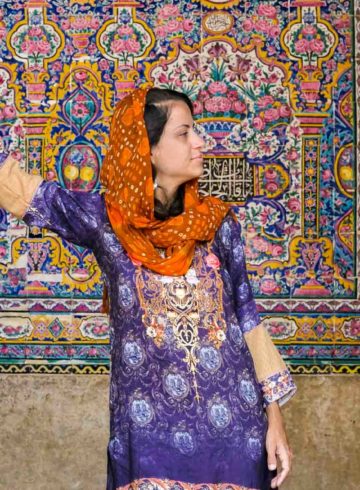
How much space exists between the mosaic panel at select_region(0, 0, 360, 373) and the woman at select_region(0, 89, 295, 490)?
1678mm

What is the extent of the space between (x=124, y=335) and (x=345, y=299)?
79.4 inches

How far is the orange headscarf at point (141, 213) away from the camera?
224 centimetres

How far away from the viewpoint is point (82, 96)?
4.06m

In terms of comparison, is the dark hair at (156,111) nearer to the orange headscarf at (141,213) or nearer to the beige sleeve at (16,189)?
the orange headscarf at (141,213)

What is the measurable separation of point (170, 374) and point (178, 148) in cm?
57

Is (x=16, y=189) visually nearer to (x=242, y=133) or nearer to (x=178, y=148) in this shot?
(x=178, y=148)

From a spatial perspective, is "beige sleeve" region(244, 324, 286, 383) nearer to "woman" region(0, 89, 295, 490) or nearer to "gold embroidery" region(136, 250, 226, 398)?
"woman" region(0, 89, 295, 490)

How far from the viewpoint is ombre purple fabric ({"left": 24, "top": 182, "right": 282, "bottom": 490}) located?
216 cm

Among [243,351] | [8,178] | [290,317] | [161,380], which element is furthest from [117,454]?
[290,317]

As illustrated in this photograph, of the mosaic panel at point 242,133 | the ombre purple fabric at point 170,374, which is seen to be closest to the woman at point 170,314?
the ombre purple fabric at point 170,374

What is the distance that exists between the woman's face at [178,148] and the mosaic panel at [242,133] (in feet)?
5.54

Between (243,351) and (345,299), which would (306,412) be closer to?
(345,299)

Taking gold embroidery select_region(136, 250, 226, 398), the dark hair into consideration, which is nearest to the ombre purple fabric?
gold embroidery select_region(136, 250, 226, 398)

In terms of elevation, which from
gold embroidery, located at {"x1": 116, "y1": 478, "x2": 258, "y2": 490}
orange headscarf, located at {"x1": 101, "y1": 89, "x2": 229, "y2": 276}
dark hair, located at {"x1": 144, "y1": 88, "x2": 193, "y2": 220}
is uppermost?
dark hair, located at {"x1": 144, "y1": 88, "x2": 193, "y2": 220}
